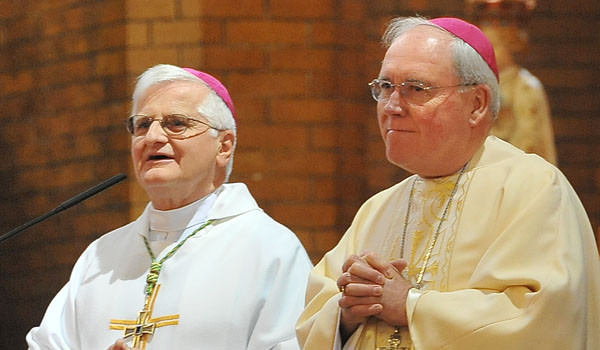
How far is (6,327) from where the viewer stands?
26.6 feet

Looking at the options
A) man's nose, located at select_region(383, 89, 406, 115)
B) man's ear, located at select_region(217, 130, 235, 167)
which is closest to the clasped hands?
man's nose, located at select_region(383, 89, 406, 115)

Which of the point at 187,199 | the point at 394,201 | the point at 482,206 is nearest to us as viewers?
the point at 482,206

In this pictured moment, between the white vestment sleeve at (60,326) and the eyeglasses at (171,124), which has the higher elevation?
the eyeglasses at (171,124)

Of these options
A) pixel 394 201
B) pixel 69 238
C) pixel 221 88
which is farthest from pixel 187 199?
pixel 69 238

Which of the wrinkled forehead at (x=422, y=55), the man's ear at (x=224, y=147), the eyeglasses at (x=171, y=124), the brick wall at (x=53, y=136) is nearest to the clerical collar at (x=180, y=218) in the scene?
the man's ear at (x=224, y=147)

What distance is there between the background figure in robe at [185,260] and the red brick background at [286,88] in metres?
1.47

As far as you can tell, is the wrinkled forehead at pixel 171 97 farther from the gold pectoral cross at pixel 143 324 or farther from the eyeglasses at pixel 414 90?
the eyeglasses at pixel 414 90

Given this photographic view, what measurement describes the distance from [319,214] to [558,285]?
10.9 ft

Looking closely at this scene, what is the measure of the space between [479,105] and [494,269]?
634 mm

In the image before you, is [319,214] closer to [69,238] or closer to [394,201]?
[69,238]

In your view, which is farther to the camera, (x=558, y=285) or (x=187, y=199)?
(x=187, y=199)

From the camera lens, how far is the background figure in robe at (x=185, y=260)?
5.00 metres

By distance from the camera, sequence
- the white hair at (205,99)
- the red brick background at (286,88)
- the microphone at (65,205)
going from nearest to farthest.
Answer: the microphone at (65,205) → the white hair at (205,99) → the red brick background at (286,88)

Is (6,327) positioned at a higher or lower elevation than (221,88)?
lower
